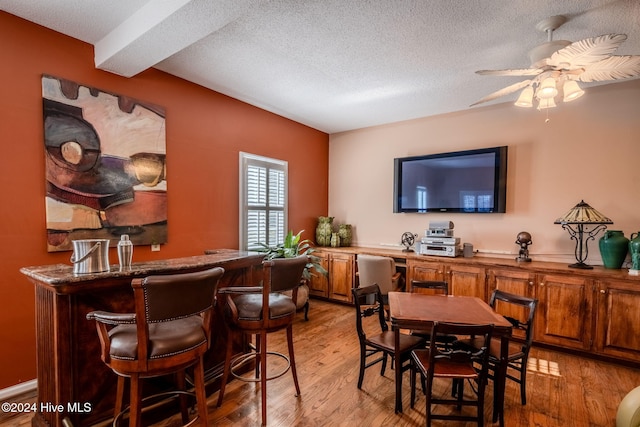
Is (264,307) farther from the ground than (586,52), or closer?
closer

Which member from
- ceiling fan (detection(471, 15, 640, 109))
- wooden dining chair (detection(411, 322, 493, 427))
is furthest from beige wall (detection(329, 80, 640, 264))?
wooden dining chair (detection(411, 322, 493, 427))

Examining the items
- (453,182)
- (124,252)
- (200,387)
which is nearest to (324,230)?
(453,182)

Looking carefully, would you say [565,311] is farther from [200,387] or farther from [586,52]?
[200,387]

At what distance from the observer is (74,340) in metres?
1.81

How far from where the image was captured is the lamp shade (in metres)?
3.25

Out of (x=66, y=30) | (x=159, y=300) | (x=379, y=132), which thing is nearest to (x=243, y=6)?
(x=66, y=30)

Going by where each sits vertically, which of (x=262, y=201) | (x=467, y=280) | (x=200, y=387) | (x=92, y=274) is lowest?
(x=200, y=387)

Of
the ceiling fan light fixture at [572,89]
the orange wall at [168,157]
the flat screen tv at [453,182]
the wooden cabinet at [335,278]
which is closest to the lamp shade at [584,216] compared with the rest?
the flat screen tv at [453,182]

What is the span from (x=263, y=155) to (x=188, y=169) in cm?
121

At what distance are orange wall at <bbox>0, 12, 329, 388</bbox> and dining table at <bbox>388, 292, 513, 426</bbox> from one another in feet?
7.95

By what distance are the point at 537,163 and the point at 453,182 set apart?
1017mm

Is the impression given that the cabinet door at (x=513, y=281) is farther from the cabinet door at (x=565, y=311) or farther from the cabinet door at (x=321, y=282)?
the cabinet door at (x=321, y=282)

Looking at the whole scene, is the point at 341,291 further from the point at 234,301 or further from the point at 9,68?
the point at 9,68

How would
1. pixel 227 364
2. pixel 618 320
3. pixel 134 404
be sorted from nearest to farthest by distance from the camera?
pixel 134 404 → pixel 227 364 → pixel 618 320
